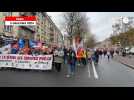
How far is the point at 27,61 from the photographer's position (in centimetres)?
2091

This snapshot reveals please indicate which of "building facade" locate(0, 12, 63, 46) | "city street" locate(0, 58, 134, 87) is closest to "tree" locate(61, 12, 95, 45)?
"building facade" locate(0, 12, 63, 46)

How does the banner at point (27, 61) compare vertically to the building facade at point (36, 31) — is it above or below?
below

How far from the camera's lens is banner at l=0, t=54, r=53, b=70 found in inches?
813

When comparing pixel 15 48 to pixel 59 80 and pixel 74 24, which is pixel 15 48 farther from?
pixel 74 24

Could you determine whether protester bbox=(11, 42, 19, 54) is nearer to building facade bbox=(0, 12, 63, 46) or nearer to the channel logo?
the channel logo

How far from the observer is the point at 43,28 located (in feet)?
266

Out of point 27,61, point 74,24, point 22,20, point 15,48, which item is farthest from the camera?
point 74,24

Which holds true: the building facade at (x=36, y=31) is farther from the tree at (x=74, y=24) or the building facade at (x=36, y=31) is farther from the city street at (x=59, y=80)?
the city street at (x=59, y=80)

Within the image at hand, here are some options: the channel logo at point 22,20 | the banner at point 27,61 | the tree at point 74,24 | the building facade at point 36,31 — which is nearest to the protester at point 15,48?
the banner at point 27,61

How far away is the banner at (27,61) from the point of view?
20.7 meters

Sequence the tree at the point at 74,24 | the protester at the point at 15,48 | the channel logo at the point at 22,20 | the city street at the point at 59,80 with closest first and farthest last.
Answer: the city street at the point at 59,80 < the channel logo at the point at 22,20 < the protester at the point at 15,48 < the tree at the point at 74,24

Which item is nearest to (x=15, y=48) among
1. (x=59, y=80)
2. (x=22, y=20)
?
(x=22, y=20)
